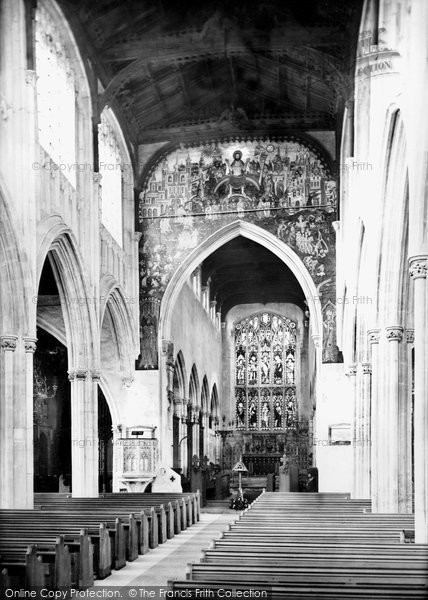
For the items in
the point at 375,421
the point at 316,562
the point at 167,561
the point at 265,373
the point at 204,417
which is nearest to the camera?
the point at 316,562

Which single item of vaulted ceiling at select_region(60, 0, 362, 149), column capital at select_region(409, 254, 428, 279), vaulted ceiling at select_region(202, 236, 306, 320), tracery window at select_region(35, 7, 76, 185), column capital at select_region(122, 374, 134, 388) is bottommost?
column capital at select_region(122, 374, 134, 388)

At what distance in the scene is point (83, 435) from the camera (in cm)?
1925

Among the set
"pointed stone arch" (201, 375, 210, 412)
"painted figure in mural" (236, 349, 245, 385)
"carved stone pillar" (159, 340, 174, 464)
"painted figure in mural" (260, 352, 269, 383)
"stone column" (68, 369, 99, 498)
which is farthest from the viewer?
"painted figure in mural" (236, 349, 245, 385)

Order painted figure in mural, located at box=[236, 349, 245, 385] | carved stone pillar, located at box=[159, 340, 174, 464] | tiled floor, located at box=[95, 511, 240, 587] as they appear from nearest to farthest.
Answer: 1. tiled floor, located at box=[95, 511, 240, 587]
2. carved stone pillar, located at box=[159, 340, 174, 464]
3. painted figure in mural, located at box=[236, 349, 245, 385]

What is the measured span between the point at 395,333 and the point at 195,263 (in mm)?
12444

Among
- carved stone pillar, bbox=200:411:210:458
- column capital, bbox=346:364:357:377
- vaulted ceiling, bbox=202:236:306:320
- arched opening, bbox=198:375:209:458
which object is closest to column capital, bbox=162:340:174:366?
column capital, bbox=346:364:357:377

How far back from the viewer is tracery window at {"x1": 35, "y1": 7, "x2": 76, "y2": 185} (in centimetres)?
1780

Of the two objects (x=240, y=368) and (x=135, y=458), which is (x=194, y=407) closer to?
(x=240, y=368)

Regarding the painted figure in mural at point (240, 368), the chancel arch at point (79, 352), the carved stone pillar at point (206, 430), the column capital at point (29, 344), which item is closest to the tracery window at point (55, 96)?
the chancel arch at point (79, 352)

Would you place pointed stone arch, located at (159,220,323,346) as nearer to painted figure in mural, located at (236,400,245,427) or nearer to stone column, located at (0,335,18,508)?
stone column, located at (0,335,18,508)

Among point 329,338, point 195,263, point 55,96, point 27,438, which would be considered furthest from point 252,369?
point 27,438

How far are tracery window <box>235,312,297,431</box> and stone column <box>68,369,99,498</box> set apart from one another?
22256 millimetres

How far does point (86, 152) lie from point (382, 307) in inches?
378

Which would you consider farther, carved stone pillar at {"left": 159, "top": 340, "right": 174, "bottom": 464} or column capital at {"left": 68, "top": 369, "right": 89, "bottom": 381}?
carved stone pillar at {"left": 159, "top": 340, "right": 174, "bottom": 464}
